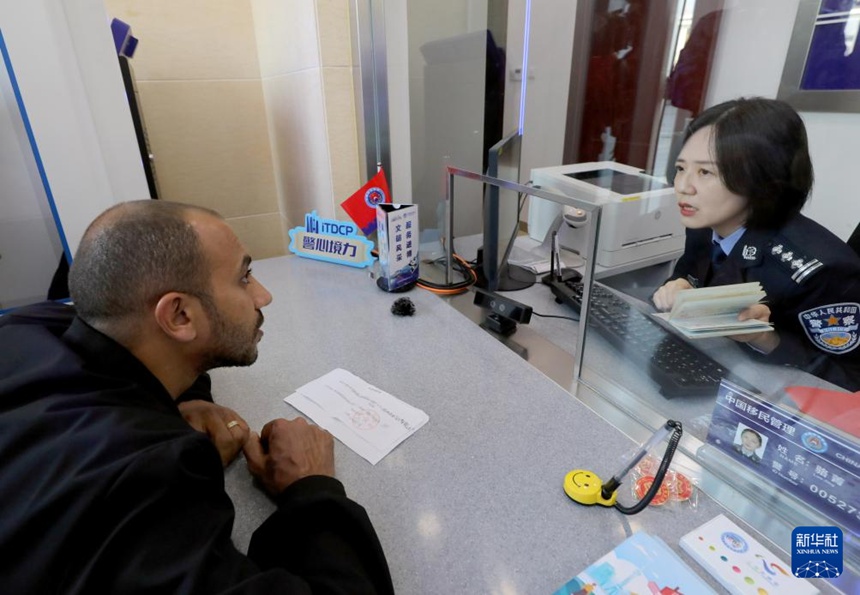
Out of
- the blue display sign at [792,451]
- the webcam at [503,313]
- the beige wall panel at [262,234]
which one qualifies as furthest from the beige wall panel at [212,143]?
the blue display sign at [792,451]

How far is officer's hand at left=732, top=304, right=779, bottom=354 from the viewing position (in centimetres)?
78

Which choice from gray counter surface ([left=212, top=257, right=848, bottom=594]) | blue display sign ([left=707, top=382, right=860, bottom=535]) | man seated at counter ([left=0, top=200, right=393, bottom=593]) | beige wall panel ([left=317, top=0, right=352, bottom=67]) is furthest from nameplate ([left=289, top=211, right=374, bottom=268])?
blue display sign ([left=707, top=382, right=860, bottom=535])

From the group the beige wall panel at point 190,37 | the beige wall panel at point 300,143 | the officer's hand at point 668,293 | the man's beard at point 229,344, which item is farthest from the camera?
the beige wall panel at point 190,37

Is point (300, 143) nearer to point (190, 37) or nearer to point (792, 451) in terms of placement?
point (190, 37)

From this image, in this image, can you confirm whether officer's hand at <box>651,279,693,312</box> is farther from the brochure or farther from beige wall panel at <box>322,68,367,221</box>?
beige wall panel at <box>322,68,367,221</box>

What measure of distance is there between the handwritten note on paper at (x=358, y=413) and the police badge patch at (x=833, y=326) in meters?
0.65

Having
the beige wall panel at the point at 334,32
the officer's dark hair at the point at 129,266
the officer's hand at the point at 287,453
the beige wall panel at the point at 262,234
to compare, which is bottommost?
the beige wall panel at the point at 262,234

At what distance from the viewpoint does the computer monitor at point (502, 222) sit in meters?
1.22

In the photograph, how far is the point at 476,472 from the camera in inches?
26.3

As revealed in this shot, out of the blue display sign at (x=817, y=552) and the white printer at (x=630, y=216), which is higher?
the white printer at (x=630, y=216)

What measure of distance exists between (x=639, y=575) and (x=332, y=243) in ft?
3.88

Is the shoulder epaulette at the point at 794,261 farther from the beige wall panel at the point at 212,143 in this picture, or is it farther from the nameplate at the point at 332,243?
the beige wall panel at the point at 212,143

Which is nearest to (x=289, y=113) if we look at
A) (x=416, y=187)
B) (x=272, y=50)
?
(x=272, y=50)

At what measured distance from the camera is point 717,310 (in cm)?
76
